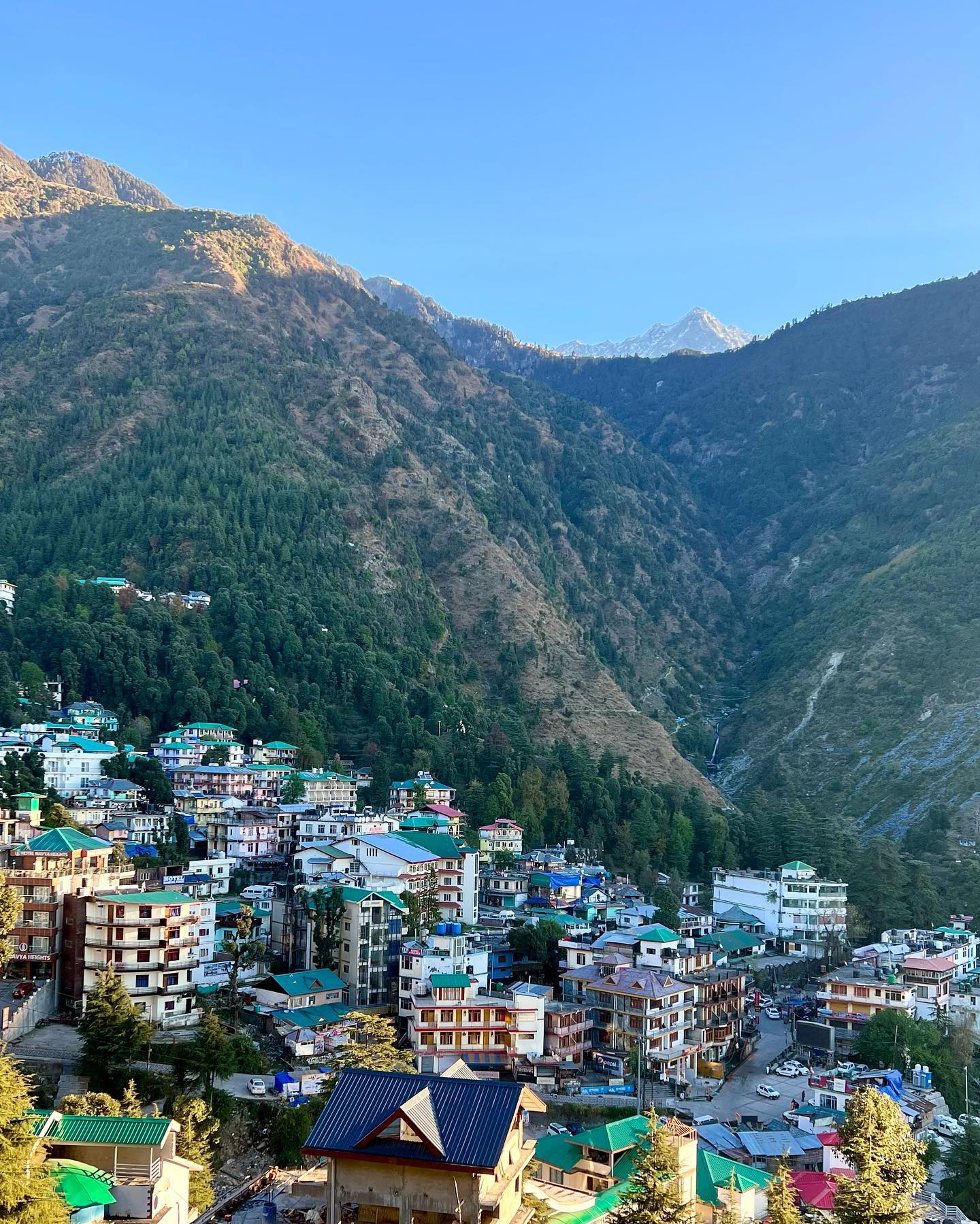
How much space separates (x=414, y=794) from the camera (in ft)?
256

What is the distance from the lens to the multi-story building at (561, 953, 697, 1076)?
162 ft

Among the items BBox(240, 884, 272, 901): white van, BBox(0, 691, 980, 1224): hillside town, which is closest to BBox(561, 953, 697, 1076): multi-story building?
BBox(0, 691, 980, 1224): hillside town

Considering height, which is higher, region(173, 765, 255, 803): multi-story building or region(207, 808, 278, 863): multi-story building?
region(173, 765, 255, 803): multi-story building

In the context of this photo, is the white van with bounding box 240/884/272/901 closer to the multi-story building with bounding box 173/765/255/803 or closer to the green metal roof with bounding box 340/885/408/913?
the green metal roof with bounding box 340/885/408/913

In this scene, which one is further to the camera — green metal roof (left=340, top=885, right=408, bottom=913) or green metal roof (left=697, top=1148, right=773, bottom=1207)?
green metal roof (left=340, top=885, right=408, bottom=913)

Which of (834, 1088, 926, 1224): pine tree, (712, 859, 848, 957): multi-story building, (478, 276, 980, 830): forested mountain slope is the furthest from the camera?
(478, 276, 980, 830): forested mountain slope

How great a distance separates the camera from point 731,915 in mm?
74562

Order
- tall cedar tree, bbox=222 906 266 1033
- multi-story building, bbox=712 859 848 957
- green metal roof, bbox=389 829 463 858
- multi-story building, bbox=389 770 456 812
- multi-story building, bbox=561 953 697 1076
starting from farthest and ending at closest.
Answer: multi-story building, bbox=389 770 456 812 → multi-story building, bbox=712 859 848 957 → green metal roof, bbox=389 829 463 858 → multi-story building, bbox=561 953 697 1076 → tall cedar tree, bbox=222 906 266 1033

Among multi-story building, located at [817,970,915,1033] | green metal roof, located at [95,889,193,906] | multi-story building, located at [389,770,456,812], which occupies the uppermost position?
multi-story building, located at [389,770,456,812]

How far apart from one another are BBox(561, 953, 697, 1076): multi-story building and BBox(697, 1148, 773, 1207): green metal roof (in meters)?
14.0

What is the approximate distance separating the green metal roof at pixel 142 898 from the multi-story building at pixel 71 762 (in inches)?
866

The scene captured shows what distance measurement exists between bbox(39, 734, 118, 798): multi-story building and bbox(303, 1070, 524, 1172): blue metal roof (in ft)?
167

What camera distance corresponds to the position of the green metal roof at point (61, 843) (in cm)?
4478

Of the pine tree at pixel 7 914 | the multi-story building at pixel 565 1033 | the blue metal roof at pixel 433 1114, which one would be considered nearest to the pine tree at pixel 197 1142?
the pine tree at pixel 7 914
